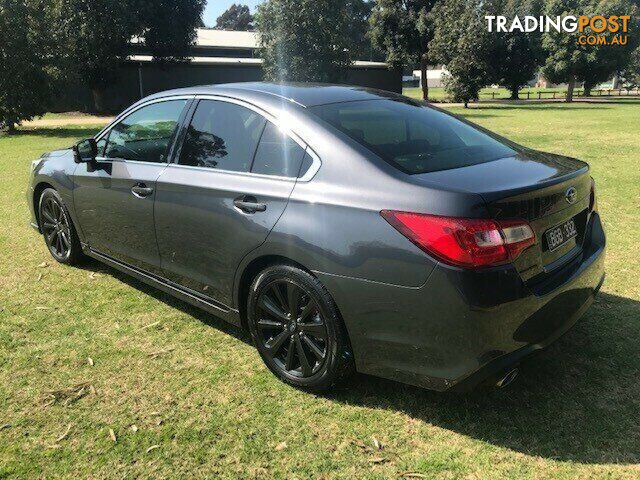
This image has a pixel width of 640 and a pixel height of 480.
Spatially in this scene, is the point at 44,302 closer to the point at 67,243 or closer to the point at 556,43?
the point at 67,243

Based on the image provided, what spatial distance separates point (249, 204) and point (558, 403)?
1.99 m

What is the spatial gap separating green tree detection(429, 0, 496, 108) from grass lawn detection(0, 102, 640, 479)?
36.2m

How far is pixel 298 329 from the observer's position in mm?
3182

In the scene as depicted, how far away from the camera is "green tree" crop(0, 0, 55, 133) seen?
2081cm

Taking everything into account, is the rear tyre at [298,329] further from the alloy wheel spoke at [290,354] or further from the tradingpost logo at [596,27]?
the tradingpost logo at [596,27]

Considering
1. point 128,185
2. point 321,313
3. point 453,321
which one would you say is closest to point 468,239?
point 453,321

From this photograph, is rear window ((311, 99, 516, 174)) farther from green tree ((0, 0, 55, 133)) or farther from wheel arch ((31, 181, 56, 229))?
green tree ((0, 0, 55, 133))

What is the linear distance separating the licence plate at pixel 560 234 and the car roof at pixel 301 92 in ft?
4.89

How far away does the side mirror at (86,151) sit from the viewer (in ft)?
15.0

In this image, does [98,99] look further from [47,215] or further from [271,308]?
[271,308]

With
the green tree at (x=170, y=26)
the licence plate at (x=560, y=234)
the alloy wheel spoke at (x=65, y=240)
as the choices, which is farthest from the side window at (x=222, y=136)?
the green tree at (x=170, y=26)

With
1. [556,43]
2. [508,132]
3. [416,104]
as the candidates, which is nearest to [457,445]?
[416,104]

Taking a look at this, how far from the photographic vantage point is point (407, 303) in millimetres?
2658

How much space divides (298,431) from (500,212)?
1.48 m
